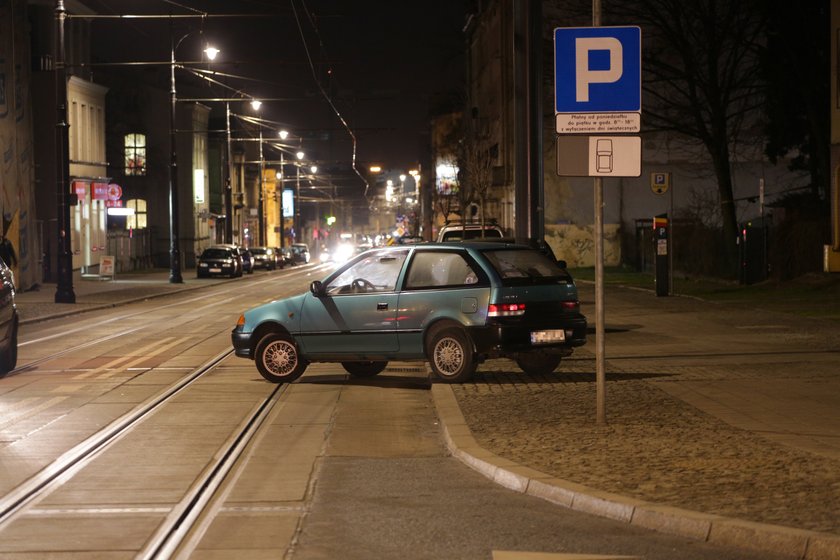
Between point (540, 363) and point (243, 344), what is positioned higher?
point (243, 344)

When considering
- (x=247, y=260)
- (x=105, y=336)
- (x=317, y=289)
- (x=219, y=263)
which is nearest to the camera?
(x=317, y=289)

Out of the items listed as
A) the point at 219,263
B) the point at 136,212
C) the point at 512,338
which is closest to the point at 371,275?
the point at 512,338

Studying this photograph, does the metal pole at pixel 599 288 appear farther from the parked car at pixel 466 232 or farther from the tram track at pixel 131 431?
the parked car at pixel 466 232

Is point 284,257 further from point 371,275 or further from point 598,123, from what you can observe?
point 598,123

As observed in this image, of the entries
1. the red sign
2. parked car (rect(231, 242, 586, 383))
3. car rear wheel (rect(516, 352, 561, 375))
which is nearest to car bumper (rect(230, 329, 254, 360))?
parked car (rect(231, 242, 586, 383))

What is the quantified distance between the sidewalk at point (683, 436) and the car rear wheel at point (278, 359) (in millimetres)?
2247

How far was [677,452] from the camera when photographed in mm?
9453

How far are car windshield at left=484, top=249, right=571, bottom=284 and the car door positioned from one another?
3.94 feet

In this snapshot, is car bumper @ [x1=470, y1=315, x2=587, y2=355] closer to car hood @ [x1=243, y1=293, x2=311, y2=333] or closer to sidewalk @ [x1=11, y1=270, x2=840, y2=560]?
sidewalk @ [x1=11, y1=270, x2=840, y2=560]

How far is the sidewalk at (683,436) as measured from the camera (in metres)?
7.42

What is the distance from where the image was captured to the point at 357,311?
15.2 meters

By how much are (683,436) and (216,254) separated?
180 ft

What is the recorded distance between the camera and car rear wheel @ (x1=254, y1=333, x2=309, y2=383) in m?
15.6

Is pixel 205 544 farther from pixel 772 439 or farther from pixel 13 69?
pixel 13 69
